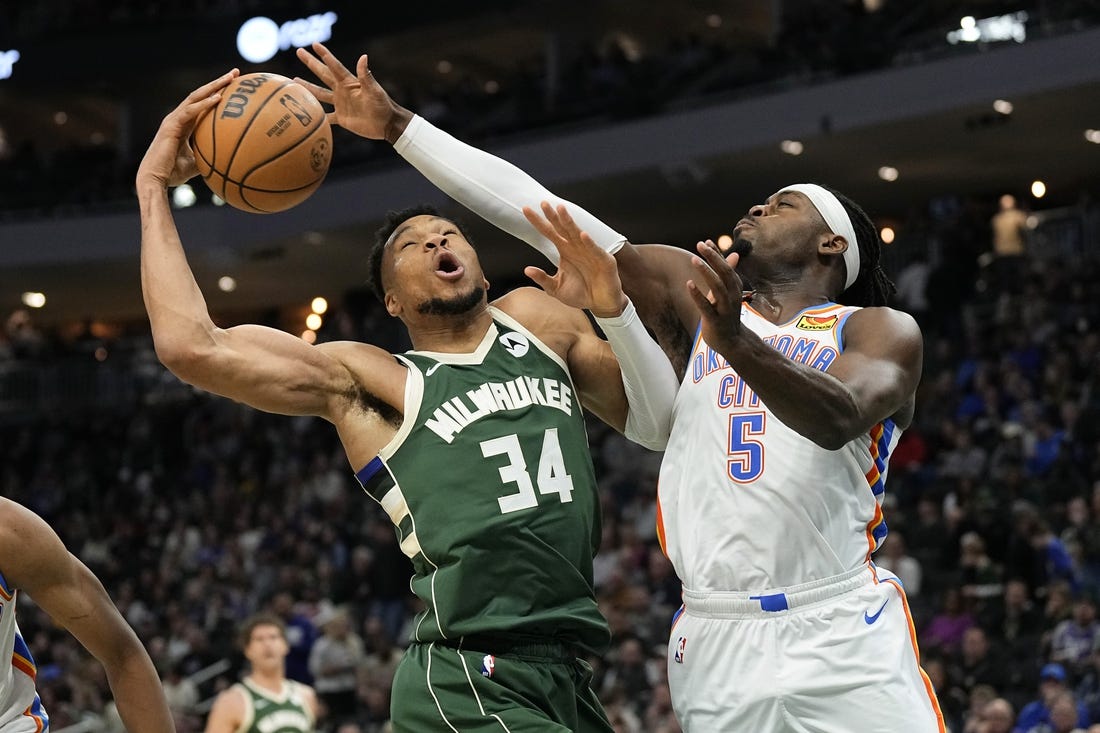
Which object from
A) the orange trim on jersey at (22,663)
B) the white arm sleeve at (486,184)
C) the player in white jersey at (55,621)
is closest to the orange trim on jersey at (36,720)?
the player in white jersey at (55,621)

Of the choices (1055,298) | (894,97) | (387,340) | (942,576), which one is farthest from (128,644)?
(387,340)

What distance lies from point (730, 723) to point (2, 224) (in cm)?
2315

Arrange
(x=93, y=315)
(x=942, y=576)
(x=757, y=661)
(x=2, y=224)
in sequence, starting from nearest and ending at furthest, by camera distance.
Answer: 1. (x=757, y=661)
2. (x=942, y=576)
3. (x=2, y=224)
4. (x=93, y=315)

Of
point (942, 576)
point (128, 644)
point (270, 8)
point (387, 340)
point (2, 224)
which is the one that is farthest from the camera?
point (270, 8)

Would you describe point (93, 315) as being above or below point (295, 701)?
above

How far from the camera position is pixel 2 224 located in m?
25.0

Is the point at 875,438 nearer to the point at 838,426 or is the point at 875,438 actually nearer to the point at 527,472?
the point at 838,426

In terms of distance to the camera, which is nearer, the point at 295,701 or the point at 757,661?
the point at 757,661

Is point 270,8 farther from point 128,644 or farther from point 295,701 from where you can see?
point 128,644

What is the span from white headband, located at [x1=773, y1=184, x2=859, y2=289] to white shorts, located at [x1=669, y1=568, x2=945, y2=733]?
37.7 inches

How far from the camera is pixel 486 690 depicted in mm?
4125

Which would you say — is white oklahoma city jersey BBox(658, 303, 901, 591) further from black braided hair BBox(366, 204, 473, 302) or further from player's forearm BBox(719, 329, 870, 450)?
black braided hair BBox(366, 204, 473, 302)

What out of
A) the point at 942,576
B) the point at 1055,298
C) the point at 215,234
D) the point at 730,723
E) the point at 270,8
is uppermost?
the point at 270,8

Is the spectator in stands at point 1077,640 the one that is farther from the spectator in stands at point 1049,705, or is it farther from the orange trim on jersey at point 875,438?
the orange trim on jersey at point 875,438
